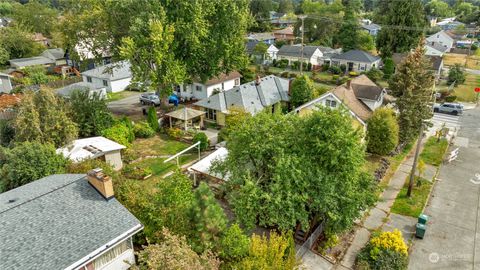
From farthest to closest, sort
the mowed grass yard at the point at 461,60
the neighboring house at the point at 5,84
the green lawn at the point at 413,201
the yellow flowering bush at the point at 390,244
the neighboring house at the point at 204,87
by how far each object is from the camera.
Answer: the mowed grass yard at the point at 461,60 < the neighboring house at the point at 5,84 < the neighboring house at the point at 204,87 < the green lawn at the point at 413,201 < the yellow flowering bush at the point at 390,244

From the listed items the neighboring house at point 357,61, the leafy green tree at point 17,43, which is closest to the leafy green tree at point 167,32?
the neighboring house at point 357,61

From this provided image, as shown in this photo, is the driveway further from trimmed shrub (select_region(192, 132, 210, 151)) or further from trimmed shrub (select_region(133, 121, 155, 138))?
trimmed shrub (select_region(192, 132, 210, 151))

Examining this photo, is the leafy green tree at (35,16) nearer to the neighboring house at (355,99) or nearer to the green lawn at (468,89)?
the neighboring house at (355,99)

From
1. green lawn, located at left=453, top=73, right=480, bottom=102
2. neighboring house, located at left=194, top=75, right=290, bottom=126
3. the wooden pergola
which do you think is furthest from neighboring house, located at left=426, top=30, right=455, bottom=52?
the wooden pergola

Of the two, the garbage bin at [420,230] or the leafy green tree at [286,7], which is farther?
the leafy green tree at [286,7]

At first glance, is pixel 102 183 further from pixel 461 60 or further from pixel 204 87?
pixel 461 60

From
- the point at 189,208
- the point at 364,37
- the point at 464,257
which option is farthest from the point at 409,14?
the point at 189,208
